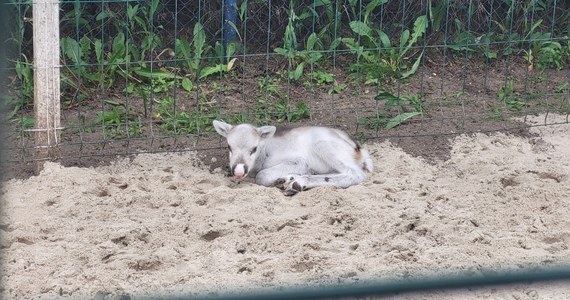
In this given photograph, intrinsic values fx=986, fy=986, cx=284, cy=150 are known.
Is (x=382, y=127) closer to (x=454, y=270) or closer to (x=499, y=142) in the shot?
(x=499, y=142)

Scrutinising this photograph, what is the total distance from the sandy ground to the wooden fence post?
244 mm

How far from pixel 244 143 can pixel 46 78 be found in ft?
5.29

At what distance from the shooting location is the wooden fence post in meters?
7.45

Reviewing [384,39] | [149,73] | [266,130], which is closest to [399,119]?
[384,39]

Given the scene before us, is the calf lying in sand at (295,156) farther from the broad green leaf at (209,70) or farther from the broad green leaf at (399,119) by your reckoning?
the broad green leaf at (209,70)

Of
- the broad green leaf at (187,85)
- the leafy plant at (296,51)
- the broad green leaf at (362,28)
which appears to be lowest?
the broad green leaf at (187,85)

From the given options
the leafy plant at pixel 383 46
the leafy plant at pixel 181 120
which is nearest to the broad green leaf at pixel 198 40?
the leafy plant at pixel 181 120

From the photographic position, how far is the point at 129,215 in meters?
6.86

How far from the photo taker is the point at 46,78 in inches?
300

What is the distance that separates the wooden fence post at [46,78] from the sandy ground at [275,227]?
0.80 feet

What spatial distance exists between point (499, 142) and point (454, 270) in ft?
9.62

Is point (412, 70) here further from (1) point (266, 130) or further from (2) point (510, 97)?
(1) point (266, 130)

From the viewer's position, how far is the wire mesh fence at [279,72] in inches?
338

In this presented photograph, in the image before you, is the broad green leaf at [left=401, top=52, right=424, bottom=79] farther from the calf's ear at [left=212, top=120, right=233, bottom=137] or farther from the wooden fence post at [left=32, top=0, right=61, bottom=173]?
the wooden fence post at [left=32, top=0, right=61, bottom=173]
